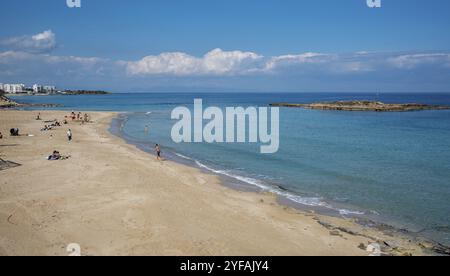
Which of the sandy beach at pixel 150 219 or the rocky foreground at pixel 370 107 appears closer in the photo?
the sandy beach at pixel 150 219

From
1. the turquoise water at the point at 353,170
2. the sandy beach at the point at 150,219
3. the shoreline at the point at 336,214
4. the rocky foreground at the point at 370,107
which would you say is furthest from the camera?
the rocky foreground at the point at 370,107

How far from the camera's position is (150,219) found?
15.0 m

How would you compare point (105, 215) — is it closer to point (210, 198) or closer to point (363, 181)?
point (210, 198)

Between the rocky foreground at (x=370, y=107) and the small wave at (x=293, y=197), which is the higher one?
the rocky foreground at (x=370, y=107)

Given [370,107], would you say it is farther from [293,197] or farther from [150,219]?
[150,219]

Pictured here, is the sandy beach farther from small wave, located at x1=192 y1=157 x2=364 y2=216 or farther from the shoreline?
small wave, located at x1=192 y1=157 x2=364 y2=216

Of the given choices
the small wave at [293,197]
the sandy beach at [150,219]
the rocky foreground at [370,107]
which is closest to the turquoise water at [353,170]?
the small wave at [293,197]

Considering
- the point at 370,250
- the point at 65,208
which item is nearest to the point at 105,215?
the point at 65,208

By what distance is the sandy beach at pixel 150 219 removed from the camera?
41.4ft

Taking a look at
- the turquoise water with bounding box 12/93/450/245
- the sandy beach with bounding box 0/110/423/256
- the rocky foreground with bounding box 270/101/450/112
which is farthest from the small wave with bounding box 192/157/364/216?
the rocky foreground with bounding box 270/101/450/112

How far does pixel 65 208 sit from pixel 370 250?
11.1 meters

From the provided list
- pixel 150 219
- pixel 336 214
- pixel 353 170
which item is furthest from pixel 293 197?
pixel 353 170

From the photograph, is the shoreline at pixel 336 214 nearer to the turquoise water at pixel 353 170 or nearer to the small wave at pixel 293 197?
the small wave at pixel 293 197

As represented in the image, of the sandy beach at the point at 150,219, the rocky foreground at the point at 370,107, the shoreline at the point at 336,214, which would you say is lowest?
the shoreline at the point at 336,214
